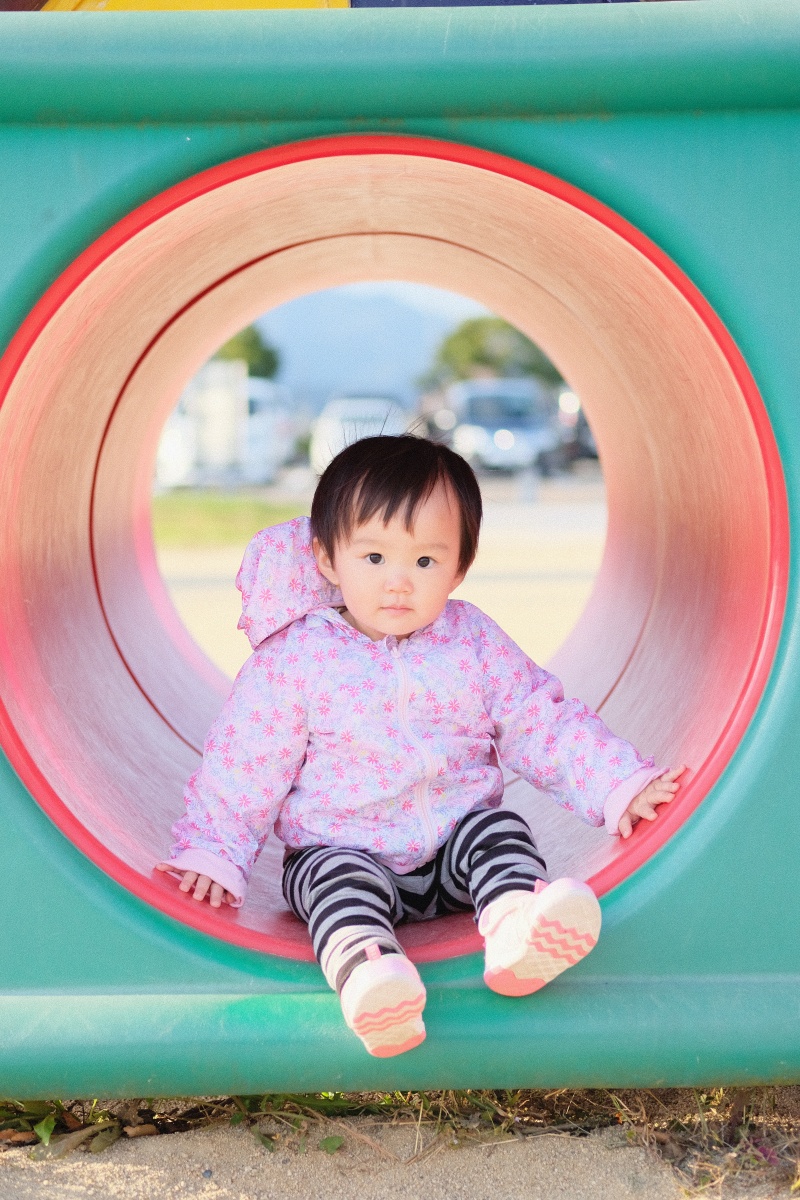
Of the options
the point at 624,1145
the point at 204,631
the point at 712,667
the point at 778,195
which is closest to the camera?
the point at 778,195

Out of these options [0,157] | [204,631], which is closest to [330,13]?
[0,157]

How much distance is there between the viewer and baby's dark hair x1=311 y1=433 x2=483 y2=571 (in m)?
1.81

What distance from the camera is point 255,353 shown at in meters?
33.2

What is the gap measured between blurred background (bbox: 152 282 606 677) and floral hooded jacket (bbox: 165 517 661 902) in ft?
1.34

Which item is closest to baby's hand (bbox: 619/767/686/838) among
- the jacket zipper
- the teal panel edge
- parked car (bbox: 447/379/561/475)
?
the jacket zipper

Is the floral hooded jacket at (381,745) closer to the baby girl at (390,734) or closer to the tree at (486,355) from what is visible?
the baby girl at (390,734)

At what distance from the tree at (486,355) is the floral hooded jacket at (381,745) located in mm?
30516

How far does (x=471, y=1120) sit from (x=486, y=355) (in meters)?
35.2

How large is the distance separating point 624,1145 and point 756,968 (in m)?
0.33

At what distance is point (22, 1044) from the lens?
4.99ft

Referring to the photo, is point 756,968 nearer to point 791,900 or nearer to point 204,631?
point 791,900

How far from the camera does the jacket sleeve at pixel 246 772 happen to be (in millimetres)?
1735

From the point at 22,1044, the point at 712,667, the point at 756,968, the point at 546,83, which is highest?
the point at 546,83

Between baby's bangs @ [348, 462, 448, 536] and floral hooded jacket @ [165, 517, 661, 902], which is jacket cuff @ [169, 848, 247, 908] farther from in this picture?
baby's bangs @ [348, 462, 448, 536]
